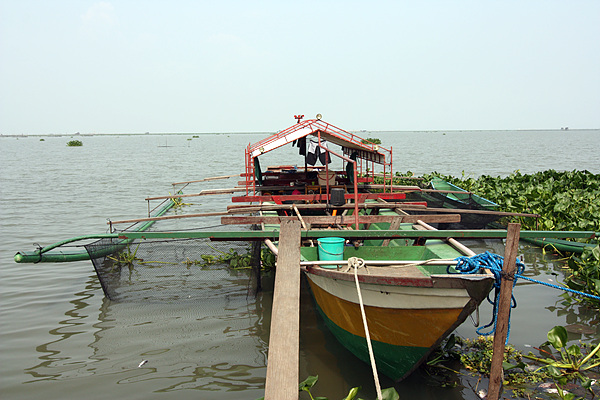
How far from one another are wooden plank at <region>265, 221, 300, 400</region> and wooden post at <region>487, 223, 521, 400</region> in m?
1.95

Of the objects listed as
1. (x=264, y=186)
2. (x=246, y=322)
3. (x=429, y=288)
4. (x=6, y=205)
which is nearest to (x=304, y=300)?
(x=246, y=322)

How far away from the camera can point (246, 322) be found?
735 cm

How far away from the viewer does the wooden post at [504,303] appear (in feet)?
13.3

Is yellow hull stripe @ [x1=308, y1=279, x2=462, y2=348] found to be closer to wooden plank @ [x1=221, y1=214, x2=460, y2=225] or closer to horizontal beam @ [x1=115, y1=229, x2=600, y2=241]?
horizontal beam @ [x1=115, y1=229, x2=600, y2=241]

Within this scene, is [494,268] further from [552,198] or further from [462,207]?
[552,198]

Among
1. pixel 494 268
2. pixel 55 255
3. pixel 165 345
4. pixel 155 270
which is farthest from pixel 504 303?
pixel 55 255

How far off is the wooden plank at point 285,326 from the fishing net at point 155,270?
2.79m

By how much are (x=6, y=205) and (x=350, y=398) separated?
2015 centimetres

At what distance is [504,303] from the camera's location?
162 inches

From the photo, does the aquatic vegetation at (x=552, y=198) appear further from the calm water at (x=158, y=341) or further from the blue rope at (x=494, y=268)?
the blue rope at (x=494, y=268)

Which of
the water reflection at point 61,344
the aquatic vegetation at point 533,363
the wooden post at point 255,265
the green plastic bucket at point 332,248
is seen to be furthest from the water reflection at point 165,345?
the aquatic vegetation at point 533,363

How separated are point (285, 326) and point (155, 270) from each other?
13.9ft

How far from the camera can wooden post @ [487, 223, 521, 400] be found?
4039mm

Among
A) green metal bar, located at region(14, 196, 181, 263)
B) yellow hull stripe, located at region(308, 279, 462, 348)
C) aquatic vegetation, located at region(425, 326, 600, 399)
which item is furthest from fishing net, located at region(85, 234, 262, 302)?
aquatic vegetation, located at region(425, 326, 600, 399)
